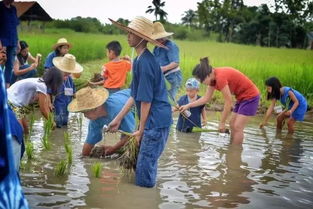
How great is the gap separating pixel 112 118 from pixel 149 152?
1.03 meters

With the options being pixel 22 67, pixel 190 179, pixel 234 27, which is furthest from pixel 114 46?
pixel 234 27

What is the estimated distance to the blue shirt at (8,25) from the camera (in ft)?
21.5

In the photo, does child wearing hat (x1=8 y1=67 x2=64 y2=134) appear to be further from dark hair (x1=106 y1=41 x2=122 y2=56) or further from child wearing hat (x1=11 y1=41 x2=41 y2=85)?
child wearing hat (x1=11 y1=41 x2=41 y2=85)

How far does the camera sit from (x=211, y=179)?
5.08m

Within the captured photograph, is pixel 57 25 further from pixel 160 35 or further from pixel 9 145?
pixel 9 145

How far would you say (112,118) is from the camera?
5234 millimetres

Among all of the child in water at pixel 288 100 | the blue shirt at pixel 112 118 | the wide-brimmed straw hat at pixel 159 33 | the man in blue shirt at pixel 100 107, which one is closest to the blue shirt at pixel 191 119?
the child in water at pixel 288 100

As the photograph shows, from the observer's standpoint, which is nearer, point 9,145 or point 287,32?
point 9,145

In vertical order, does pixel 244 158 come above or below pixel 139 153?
below

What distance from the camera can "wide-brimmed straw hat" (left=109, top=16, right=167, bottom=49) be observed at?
4184 mm

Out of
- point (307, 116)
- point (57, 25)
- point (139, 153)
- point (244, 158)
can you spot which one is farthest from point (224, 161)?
point (57, 25)

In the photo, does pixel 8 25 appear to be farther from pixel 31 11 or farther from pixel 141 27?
pixel 31 11

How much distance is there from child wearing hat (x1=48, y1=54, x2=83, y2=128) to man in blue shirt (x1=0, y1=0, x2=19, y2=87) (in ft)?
2.83

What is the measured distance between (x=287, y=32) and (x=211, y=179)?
4798 centimetres
